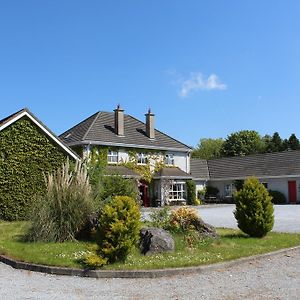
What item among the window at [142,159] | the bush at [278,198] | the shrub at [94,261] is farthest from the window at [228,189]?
the shrub at [94,261]

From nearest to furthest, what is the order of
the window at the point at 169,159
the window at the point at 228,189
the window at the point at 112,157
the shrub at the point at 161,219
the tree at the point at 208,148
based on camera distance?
the shrub at the point at 161,219, the window at the point at 112,157, the window at the point at 169,159, the window at the point at 228,189, the tree at the point at 208,148

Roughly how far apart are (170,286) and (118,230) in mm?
2005

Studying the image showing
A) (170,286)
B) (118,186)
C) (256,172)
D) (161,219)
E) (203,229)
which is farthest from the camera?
(256,172)

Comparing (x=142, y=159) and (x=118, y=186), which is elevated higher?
(x=142, y=159)

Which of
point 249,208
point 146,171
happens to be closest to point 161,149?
point 146,171

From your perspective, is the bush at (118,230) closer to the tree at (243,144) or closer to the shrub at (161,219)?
the shrub at (161,219)

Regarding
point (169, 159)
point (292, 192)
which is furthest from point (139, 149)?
point (292, 192)

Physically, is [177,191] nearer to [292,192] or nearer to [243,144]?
[292,192]

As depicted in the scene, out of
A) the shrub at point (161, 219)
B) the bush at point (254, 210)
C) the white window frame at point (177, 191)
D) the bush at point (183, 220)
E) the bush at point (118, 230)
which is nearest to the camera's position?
the bush at point (118, 230)

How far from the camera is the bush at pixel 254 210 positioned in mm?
14625

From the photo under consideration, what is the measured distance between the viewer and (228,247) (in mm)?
12695

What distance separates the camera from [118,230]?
405 inches

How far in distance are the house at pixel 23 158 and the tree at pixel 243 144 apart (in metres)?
63.2

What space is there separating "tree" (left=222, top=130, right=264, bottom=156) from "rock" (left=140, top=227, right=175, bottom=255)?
7384 cm
